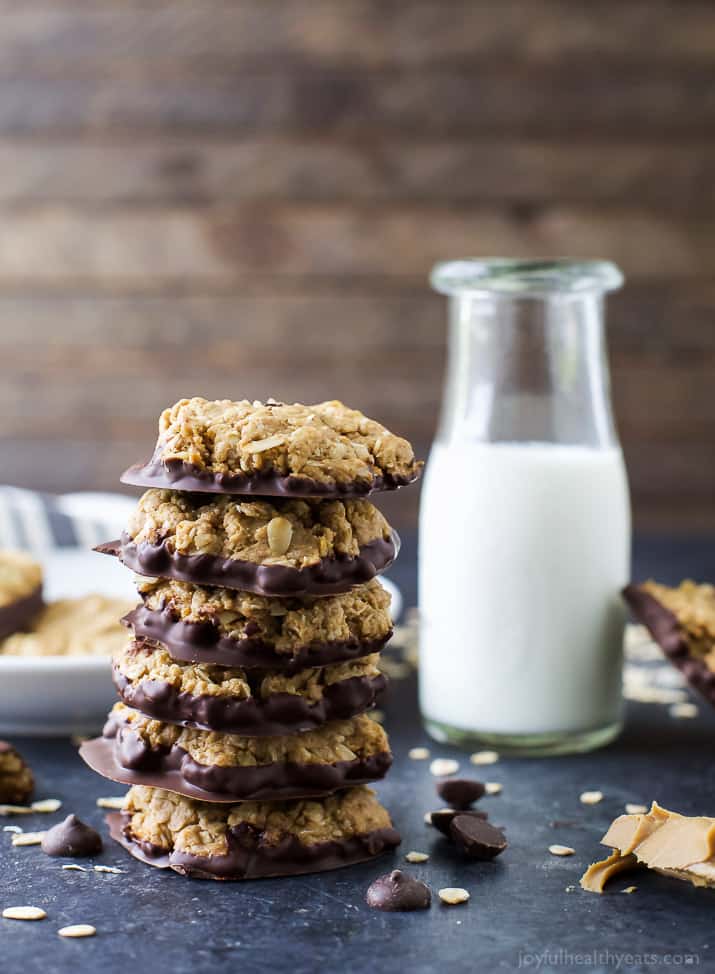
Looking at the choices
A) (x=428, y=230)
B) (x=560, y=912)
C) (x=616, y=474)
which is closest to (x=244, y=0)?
(x=428, y=230)

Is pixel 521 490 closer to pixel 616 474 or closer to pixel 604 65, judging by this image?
pixel 616 474

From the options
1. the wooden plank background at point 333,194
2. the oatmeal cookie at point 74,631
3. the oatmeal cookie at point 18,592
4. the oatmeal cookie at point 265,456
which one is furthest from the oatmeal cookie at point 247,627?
the wooden plank background at point 333,194

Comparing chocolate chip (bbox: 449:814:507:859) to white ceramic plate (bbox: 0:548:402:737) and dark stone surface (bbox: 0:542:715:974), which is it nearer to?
dark stone surface (bbox: 0:542:715:974)

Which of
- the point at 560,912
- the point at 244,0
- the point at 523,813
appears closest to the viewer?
the point at 560,912

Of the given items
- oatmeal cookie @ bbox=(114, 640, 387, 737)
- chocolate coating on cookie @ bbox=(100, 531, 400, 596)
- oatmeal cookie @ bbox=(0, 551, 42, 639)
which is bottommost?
oatmeal cookie @ bbox=(0, 551, 42, 639)

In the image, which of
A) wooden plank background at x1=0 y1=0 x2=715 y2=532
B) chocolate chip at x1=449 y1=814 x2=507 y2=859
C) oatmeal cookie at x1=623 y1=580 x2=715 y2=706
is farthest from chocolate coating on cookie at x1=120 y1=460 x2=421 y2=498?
wooden plank background at x1=0 y1=0 x2=715 y2=532

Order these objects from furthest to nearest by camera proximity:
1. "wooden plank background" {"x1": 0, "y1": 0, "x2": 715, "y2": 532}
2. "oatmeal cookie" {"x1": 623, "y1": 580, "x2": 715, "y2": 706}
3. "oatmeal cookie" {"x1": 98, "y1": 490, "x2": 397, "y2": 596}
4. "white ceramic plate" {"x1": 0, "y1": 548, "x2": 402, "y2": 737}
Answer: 1. "wooden plank background" {"x1": 0, "y1": 0, "x2": 715, "y2": 532}
2. "oatmeal cookie" {"x1": 623, "y1": 580, "x2": 715, "y2": 706}
3. "white ceramic plate" {"x1": 0, "y1": 548, "x2": 402, "y2": 737}
4. "oatmeal cookie" {"x1": 98, "y1": 490, "x2": 397, "y2": 596}

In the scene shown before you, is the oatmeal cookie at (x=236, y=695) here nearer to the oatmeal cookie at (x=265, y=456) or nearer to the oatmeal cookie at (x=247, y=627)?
the oatmeal cookie at (x=247, y=627)
